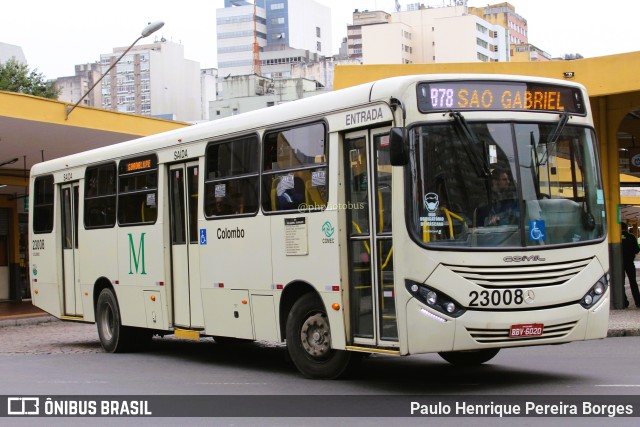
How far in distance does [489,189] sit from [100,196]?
8.45 metres

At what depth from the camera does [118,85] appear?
6708 inches

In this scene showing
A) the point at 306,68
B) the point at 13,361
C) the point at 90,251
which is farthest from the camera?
the point at 306,68

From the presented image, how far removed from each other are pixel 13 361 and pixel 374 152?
26.0 feet

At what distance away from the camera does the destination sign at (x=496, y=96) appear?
10.0 metres

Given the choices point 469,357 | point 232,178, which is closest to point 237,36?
point 232,178

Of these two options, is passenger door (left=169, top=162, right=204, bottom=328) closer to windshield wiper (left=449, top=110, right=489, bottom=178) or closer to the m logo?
the m logo

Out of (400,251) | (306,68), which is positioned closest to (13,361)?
(400,251)

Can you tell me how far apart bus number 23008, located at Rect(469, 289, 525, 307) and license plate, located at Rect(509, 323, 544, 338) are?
23cm

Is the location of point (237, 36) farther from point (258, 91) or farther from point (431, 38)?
point (258, 91)

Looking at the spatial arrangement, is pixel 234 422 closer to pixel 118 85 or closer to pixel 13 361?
pixel 13 361

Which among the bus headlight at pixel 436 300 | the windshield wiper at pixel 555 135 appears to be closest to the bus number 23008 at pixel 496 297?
the bus headlight at pixel 436 300

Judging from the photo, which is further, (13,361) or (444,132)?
(13,361)

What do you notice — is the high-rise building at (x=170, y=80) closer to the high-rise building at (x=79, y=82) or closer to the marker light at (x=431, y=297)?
the high-rise building at (x=79, y=82)

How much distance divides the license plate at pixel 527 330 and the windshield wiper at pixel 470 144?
1479 millimetres
